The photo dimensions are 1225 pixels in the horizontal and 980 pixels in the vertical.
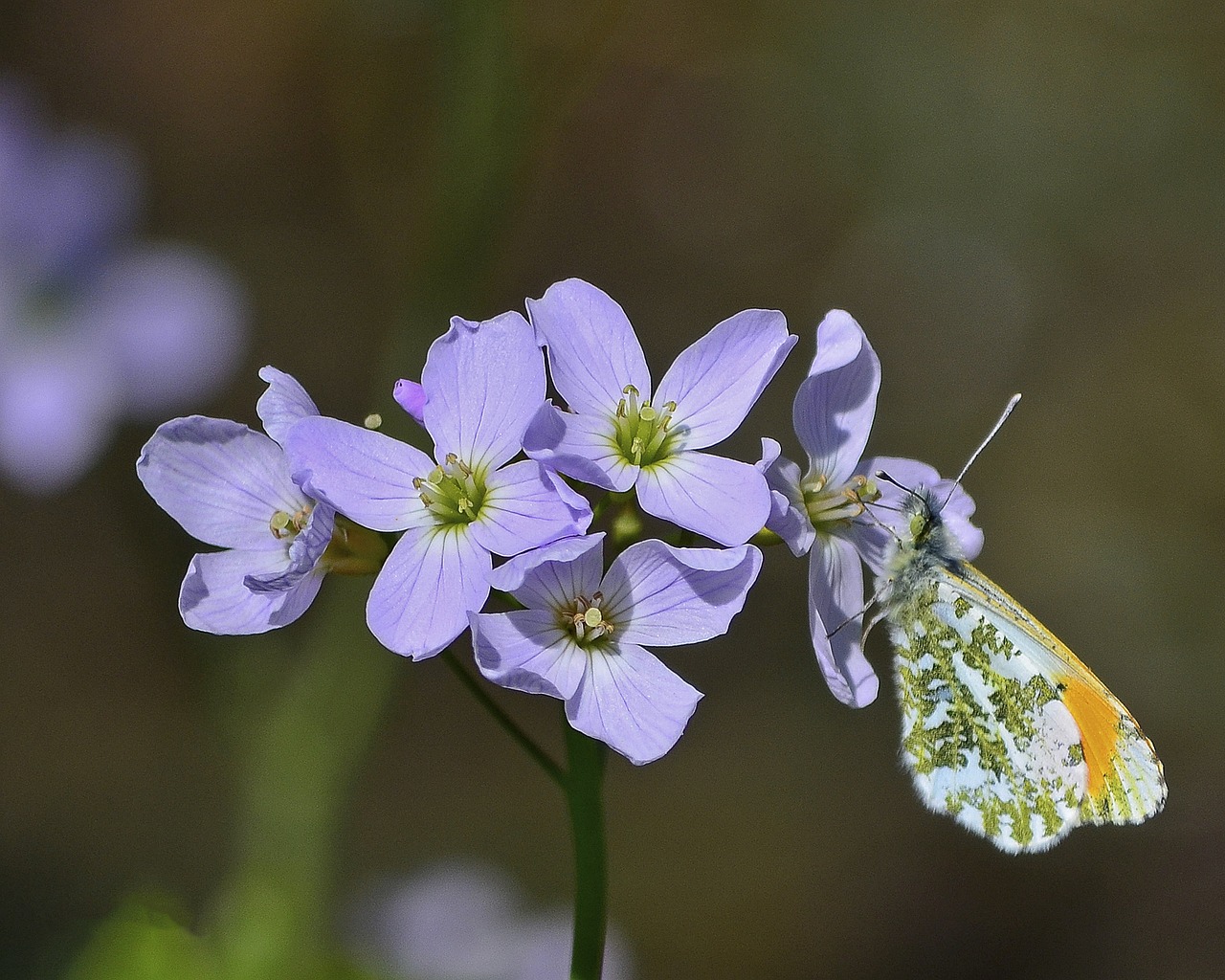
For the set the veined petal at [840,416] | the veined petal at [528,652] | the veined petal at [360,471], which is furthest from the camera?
the veined petal at [840,416]

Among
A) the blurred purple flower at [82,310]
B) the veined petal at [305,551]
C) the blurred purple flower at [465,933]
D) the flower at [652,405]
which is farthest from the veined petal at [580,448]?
the blurred purple flower at [82,310]

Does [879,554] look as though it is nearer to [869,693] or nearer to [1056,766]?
[869,693]

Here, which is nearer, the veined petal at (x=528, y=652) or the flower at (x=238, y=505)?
the veined petal at (x=528, y=652)

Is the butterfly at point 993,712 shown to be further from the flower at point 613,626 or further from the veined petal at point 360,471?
the veined petal at point 360,471

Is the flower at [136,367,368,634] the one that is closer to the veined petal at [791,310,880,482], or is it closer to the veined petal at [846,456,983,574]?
the veined petal at [791,310,880,482]

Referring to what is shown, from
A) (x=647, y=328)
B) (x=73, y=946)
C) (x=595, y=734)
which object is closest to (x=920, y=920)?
(x=647, y=328)

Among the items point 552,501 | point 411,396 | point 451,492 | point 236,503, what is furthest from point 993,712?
point 236,503
